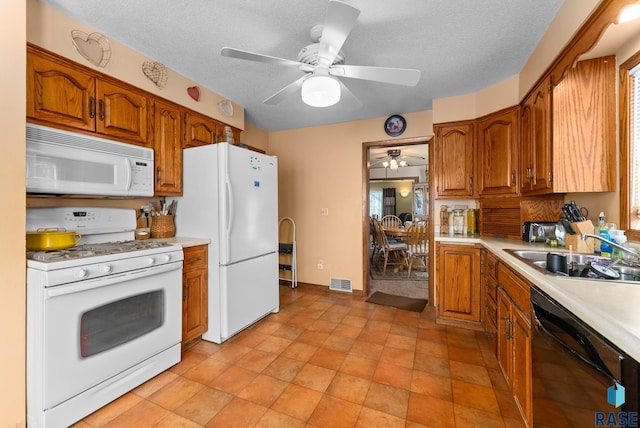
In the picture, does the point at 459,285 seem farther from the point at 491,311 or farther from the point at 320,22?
the point at 320,22

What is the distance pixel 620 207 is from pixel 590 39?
3.26ft

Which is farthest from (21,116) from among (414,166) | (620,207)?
(414,166)

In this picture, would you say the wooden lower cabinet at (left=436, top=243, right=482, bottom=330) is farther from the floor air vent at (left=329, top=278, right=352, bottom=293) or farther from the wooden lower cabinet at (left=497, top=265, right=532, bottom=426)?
the floor air vent at (left=329, top=278, right=352, bottom=293)

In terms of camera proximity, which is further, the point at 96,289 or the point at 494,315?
the point at 494,315

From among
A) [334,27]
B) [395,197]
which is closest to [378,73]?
[334,27]

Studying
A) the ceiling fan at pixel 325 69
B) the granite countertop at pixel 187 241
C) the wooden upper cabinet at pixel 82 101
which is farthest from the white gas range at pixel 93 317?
the ceiling fan at pixel 325 69

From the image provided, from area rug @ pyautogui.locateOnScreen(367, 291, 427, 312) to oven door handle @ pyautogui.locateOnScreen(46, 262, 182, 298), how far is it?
2.38 meters

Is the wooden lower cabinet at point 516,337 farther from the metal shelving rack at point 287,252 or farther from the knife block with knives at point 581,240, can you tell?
the metal shelving rack at point 287,252

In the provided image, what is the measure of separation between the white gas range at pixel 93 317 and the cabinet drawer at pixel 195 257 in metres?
0.14

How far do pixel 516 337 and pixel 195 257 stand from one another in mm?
2286

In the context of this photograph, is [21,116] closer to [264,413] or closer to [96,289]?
[96,289]

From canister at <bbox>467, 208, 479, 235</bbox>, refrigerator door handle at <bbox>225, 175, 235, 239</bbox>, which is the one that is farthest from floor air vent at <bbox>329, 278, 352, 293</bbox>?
refrigerator door handle at <bbox>225, 175, 235, 239</bbox>

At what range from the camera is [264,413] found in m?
1.52

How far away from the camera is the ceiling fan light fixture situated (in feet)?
5.26
